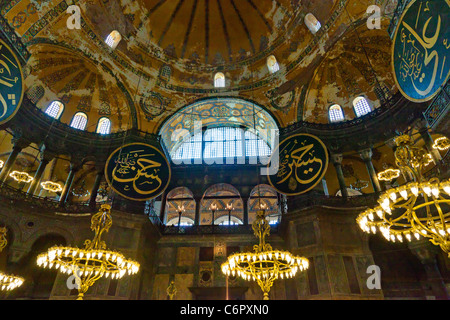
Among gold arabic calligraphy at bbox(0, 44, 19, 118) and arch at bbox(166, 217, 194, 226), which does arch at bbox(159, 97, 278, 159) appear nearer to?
arch at bbox(166, 217, 194, 226)

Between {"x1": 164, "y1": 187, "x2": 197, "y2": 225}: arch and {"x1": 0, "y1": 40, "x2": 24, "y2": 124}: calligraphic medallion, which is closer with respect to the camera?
{"x1": 0, "y1": 40, "x2": 24, "y2": 124}: calligraphic medallion

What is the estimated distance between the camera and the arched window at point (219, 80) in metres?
14.4

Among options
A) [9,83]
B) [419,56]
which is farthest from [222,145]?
[419,56]

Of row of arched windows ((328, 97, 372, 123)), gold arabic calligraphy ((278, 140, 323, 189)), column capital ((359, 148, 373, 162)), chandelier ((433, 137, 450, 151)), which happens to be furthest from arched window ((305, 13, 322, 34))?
chandelier ((433, 137, 450, 151))

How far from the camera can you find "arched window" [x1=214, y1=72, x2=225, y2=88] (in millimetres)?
14416

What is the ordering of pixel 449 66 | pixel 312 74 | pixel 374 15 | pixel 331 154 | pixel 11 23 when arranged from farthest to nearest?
pixel 312 74 < pixel 331 154 < pixel 374 15 < pixel 11 23 < pixel 449 66

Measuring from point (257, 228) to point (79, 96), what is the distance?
34.2 feet

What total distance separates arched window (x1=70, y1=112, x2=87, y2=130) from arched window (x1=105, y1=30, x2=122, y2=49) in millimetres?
3463

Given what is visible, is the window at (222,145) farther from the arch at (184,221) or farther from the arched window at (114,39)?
the arched window at (114,39)

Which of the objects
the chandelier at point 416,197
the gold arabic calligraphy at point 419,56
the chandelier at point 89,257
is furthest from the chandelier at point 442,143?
the chandelier at point 89,257
